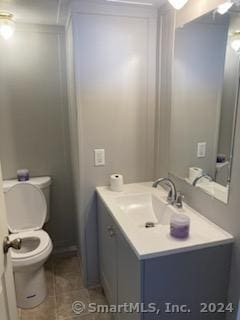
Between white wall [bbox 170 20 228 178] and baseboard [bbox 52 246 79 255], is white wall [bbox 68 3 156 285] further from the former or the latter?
baseboard [bbox 52 246 79 255]

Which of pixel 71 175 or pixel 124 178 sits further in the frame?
pixel 71 175

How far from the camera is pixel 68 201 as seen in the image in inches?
106

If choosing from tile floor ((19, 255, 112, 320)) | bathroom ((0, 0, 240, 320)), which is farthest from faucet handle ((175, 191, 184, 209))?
tile floor ((19, 255, 112, 320))

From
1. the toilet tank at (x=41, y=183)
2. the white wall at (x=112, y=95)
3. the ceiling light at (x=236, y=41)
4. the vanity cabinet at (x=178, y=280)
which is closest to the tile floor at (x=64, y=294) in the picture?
the white wall at (x=112, y=95)

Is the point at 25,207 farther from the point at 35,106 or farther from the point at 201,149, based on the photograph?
the point at 201,149

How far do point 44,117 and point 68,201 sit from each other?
86 centimetres

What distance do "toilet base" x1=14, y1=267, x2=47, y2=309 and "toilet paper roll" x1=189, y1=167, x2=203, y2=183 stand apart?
1.40 m

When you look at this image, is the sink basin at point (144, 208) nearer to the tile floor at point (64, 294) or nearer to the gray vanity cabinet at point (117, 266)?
the gray vanity cabinet at point (117, 266)

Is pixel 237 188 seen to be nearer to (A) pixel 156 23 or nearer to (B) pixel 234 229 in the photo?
(B) pixel 234 229

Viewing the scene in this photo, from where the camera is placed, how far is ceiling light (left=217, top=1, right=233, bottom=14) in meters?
1.29

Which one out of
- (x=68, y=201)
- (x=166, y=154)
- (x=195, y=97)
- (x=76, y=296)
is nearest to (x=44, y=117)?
(x=68, y=201)

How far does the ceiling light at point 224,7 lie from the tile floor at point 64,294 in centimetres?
210

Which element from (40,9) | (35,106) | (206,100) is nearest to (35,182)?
(35,106)

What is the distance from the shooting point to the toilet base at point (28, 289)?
2076mm
